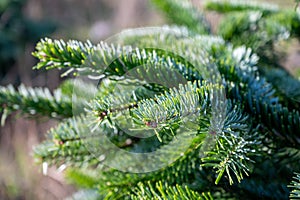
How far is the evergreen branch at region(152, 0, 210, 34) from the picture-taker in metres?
0.78

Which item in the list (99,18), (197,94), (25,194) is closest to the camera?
(197,94)

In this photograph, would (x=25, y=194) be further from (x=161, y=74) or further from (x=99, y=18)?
(x=99, y=18)

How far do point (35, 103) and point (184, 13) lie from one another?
386 millimetres

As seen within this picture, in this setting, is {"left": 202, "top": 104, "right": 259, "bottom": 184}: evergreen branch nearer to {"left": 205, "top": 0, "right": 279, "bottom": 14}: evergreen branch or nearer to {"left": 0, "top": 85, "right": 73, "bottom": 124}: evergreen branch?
{"left": 0, "top": 85, "right": 73, "bottom": 124}: evergreen branch

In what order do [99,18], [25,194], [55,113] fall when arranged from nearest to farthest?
1. [55,113]
2. [25,194]
3. [99,18]

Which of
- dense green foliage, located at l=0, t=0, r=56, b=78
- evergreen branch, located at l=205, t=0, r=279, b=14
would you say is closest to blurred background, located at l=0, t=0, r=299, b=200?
dense green foliage, located at l=0, t=0, r=56, b=78

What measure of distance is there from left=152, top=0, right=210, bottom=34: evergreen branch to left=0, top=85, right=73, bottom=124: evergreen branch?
34 centimetres

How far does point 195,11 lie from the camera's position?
796 mm

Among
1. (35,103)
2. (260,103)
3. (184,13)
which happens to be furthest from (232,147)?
(184,13)

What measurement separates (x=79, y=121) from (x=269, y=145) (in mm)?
238

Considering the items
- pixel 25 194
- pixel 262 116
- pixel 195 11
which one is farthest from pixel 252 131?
pixel 25 194

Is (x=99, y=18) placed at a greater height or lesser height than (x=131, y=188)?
lesser

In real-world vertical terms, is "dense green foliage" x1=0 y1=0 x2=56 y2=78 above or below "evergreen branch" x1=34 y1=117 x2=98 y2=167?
below

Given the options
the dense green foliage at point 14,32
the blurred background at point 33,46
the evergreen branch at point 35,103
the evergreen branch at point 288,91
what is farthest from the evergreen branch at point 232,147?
the dense green foliage at point 14,32
